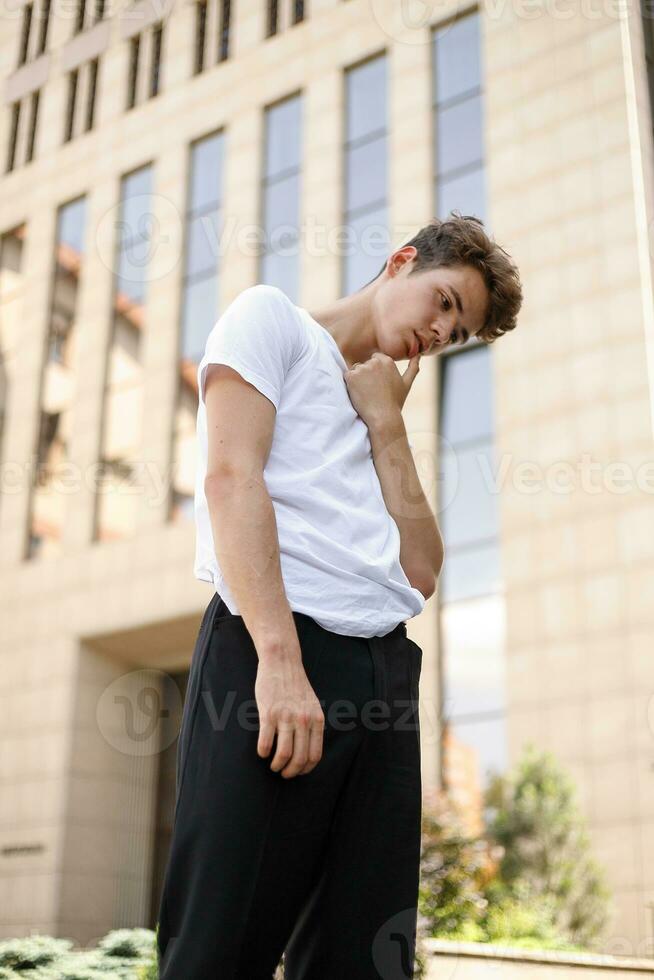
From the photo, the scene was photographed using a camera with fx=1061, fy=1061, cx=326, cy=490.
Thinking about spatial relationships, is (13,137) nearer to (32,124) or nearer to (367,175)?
(32,124)

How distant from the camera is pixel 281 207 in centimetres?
1848

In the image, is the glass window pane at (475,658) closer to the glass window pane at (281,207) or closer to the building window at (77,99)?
the glass window pane at (281,207)

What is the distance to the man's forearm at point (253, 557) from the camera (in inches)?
64.1

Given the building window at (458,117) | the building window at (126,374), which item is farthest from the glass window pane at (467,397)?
the building window at (126,374)

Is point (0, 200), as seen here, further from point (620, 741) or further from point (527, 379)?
point (620, 741)

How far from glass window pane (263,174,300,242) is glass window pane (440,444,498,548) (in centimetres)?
521

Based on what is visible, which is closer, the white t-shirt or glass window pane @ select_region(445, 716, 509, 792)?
the white t-shirt

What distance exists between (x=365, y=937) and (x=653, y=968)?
13.9ft

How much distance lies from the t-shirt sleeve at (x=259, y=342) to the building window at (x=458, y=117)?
603 inches

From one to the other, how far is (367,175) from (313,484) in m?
16.8

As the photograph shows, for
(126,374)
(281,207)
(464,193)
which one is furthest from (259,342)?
(126,374)

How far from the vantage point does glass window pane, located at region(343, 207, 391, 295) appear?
1712 centimetres

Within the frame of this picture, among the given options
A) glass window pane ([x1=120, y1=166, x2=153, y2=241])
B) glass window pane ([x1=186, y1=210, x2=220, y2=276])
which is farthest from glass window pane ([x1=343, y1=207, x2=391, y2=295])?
glass window pane ([x1=120, y1=166, x2=153, y2=241])

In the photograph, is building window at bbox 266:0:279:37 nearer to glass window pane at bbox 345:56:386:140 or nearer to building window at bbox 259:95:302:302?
building window at bbox 259:95:302:302
